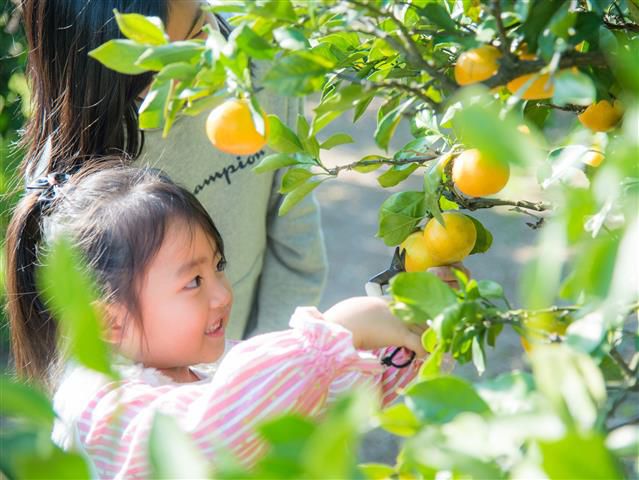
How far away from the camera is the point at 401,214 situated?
0.94m

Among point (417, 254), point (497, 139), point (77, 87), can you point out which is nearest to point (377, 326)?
point (417, 254)

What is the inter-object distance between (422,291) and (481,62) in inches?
6.7

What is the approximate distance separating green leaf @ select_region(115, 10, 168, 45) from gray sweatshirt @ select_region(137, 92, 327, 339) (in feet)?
2.81

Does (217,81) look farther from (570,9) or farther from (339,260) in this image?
(339,260)

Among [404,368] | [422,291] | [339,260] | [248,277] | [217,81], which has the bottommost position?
[339,260]

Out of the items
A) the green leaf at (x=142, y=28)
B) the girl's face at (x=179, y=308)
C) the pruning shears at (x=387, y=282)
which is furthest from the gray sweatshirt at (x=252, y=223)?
the green leaf at (x=142, y=28)

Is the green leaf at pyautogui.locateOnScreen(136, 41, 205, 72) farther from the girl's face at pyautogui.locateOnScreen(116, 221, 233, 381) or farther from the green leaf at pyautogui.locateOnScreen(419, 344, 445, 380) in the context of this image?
the girl's face at pyautogui.locateOnScreen(116, 221, 233, 381)

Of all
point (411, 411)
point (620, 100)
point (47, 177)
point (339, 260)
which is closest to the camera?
point (411, 411)

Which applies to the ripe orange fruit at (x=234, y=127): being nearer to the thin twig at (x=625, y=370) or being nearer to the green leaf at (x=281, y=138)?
the green leaf at (x=281, y=138)

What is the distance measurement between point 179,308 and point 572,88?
0.68m

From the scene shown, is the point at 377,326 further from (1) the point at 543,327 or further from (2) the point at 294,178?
(1) the point at 543,327

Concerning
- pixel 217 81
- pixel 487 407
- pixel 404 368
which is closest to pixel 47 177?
pixel 404 368

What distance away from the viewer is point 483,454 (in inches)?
17.7

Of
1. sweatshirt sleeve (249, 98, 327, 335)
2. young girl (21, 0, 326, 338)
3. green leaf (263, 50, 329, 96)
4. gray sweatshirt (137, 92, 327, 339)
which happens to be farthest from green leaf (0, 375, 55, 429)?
sweatshirt sleeve (249, 98, 327, 335)
